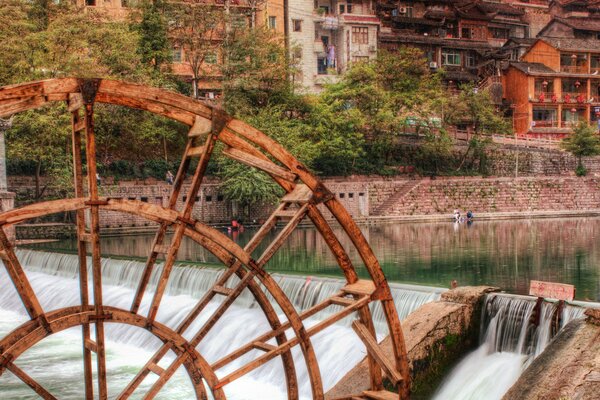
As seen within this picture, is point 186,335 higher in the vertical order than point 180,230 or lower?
lower

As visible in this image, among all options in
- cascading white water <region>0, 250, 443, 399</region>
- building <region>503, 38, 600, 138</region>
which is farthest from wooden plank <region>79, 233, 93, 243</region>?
building <region>503, 38, 600, 138</region>

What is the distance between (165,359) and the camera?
58.9 feet

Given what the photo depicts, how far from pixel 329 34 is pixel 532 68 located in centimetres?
1580

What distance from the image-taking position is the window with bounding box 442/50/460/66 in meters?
67.3

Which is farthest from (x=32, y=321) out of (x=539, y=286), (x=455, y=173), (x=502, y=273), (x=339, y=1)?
(x=339, y=1)

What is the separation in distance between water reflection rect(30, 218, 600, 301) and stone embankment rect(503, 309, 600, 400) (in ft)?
30.1

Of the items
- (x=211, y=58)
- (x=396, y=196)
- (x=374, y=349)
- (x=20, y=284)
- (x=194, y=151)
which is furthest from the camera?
(x=396, y=196)

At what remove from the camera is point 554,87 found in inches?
2530

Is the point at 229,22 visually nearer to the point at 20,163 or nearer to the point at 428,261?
the point at 20,163

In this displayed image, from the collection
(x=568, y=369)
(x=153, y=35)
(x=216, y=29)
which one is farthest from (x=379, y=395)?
(x=216, y=29)

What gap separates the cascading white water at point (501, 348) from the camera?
1350 centimetres

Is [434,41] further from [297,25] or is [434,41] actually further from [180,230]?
[180,230]

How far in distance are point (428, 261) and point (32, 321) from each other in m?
22.0

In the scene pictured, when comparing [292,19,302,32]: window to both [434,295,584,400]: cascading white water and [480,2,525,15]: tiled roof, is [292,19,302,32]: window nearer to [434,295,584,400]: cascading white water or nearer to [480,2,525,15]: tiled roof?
[480,2,525,15]: tiled roof
